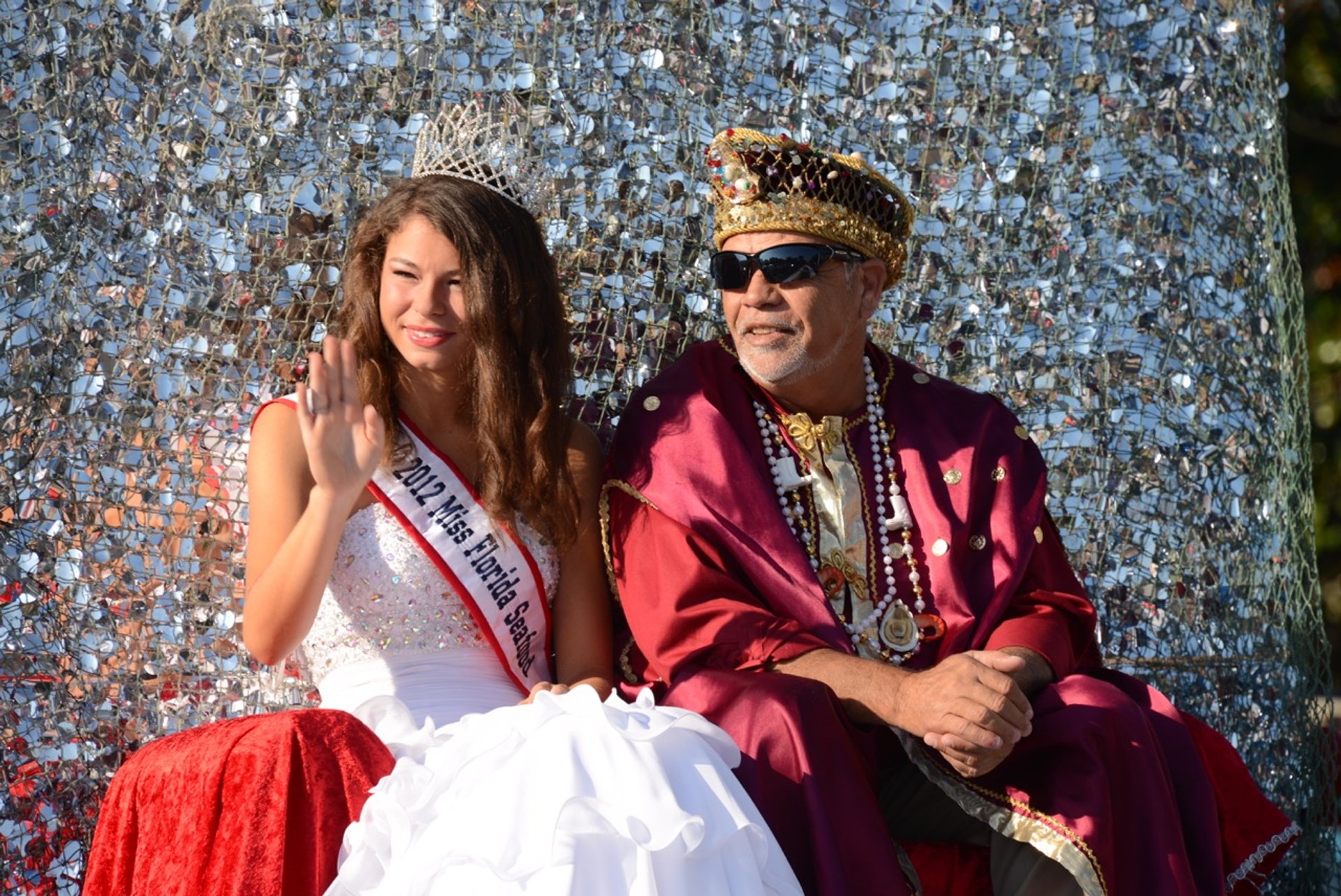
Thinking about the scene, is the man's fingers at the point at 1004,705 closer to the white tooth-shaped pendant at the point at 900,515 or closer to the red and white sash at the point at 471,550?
the white tooth-shaped pendant at the point at 900,515

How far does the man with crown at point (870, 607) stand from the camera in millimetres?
2568

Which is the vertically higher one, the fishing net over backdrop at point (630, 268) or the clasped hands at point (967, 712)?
the fishing net over backdrop at point (630, 268)

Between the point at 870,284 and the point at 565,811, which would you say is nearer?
the point at 565,811

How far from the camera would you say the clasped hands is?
8.42 feet

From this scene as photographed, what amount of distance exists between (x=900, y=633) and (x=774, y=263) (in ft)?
2.47

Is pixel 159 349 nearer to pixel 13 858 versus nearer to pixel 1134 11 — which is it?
pixel 13 858

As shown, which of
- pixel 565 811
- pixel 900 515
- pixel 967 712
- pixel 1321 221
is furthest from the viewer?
pixel 1321 221

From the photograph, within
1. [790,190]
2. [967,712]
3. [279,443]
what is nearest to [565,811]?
[967,712]

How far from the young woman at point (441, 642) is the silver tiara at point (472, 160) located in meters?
0.04

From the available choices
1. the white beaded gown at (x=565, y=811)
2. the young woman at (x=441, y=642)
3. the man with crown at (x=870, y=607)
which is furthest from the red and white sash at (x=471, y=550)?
the white beaded gown at (x=565, y=811)

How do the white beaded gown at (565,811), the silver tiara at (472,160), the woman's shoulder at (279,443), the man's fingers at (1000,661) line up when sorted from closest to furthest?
the white beaded gown at (565,811) → the man's fingers at (1000,661) → the woman's shoulder at (279,443) → the silver tiara at (472,160)

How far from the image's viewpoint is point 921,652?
3.04 m

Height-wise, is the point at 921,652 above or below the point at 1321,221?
below

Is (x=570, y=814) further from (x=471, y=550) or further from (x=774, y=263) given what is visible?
(x=774, y=263)
